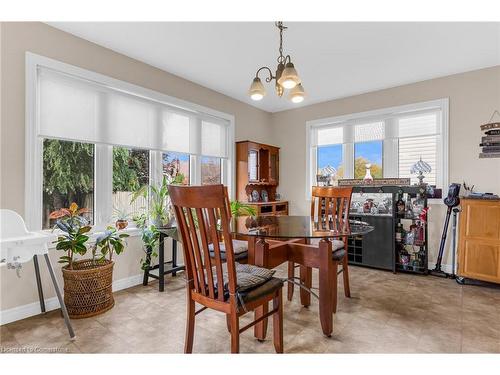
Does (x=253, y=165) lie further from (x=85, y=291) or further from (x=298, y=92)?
(x=85, y=291)

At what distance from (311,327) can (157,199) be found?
7.00ft

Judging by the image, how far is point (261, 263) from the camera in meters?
2.06

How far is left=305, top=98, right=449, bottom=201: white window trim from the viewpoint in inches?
143

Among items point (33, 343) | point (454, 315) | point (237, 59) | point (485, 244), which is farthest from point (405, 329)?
point (237, 59)

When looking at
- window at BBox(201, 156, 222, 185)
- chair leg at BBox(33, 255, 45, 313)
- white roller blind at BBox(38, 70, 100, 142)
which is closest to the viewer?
chair leg at BBox(33, 255, 45, 313)

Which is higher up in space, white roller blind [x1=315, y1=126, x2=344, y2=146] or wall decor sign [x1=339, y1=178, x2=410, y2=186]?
white roller blind [x1=315, y1=126, x2=344, y2=146]

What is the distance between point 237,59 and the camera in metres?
3.13

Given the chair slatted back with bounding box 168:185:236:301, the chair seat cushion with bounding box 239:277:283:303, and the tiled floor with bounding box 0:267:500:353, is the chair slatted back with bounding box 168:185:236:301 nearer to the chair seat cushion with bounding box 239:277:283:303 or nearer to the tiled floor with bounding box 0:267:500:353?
the chair seat cushion with bounding box 239:277:283:303

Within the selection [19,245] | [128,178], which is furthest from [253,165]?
[19,245]

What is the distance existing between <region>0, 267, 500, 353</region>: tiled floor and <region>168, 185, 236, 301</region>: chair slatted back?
633mm

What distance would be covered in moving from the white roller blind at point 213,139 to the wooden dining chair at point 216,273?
2580mm

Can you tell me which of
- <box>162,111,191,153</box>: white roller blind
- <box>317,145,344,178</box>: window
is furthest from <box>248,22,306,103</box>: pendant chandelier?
<box>317,145,344,178</box>: window

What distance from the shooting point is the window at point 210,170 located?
4.11 metres

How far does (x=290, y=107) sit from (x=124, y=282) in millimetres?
3832
